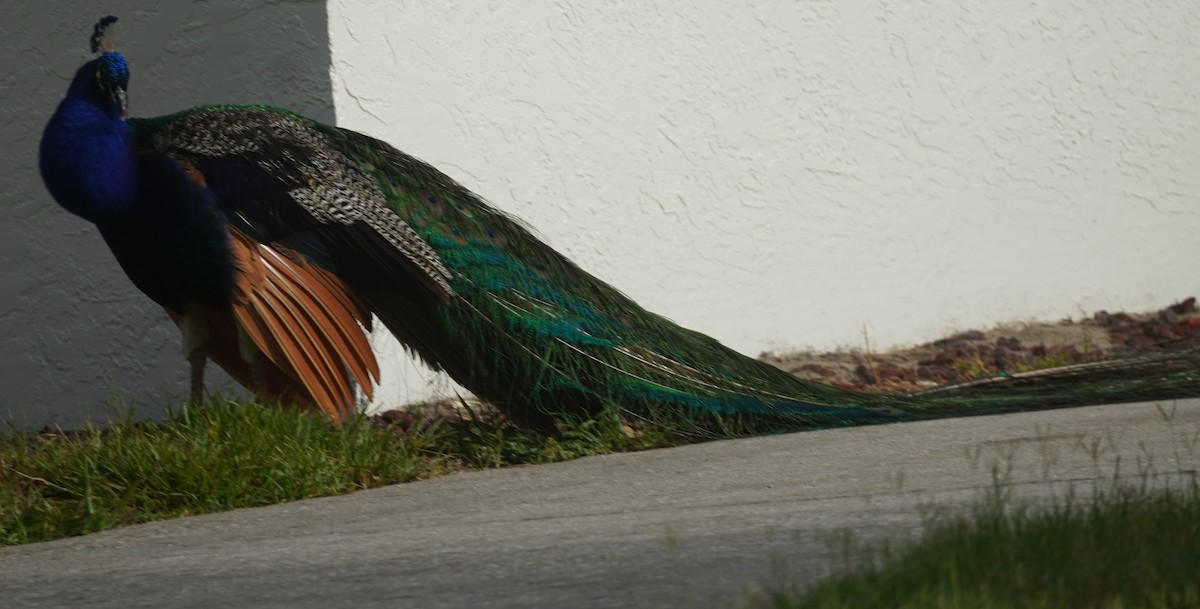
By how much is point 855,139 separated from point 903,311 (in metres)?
0.99

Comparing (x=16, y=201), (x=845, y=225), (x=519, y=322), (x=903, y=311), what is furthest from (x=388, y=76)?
(x=903, y=311)

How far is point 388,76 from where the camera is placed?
6094 mm

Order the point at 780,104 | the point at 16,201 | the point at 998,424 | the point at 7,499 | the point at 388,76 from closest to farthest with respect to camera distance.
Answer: the point at 7,499 → the point at 998,424 → the point at 388,76 → the point at 16,201 → the point at 780,104

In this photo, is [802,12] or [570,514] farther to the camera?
[802,12]

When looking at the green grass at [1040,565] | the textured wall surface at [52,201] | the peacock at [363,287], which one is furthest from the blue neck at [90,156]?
the green grass at [1040,565]

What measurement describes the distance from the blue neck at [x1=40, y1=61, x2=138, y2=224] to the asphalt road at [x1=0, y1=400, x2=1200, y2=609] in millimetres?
1158

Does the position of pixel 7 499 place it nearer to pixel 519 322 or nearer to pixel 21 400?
pixel 519 322

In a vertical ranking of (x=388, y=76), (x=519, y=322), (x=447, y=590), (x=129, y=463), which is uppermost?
(x=388, y=76)

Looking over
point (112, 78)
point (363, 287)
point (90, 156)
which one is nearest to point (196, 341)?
point (363, 287)

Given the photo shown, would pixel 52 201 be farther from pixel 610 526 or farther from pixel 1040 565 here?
pixel 1040 565

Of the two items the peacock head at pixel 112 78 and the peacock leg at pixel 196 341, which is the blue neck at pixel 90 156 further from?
the peacock leg at pixel 196 341

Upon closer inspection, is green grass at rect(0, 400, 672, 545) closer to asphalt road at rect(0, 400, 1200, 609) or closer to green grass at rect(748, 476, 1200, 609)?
asphalt road at rect(0, 400, 1200, 609)

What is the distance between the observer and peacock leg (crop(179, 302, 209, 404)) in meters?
5.21

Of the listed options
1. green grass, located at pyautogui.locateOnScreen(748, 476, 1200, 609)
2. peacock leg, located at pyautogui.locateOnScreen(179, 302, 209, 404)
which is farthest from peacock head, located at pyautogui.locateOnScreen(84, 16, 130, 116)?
green grass, located at pyautogui.locateOnScreen(748, 476, 1200, 609)
